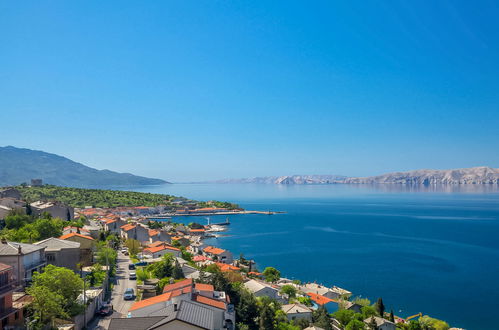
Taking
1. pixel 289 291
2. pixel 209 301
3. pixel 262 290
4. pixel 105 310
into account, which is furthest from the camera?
pixel 289 291

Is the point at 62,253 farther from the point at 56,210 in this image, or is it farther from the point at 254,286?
the point at 56,210

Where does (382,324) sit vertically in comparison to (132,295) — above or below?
below

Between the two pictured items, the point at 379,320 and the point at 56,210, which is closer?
the point at 379,320

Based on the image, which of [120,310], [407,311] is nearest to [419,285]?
[407,311]

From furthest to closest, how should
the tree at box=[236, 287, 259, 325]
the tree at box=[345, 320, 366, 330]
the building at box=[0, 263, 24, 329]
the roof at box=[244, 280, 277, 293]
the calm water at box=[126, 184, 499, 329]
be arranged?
the calm water at box=[126, 184, 499, 329] → the roof at box=[244, 280, 277, 293] → the tree at box=[345, 320, 366, 330] → the tree at box=[236, 287, 259, 325] → the building at box=[0, 263, 24, 329]

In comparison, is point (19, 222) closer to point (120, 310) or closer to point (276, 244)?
point (120, 310)

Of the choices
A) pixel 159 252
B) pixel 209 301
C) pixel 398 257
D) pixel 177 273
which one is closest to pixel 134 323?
pixel 209 301

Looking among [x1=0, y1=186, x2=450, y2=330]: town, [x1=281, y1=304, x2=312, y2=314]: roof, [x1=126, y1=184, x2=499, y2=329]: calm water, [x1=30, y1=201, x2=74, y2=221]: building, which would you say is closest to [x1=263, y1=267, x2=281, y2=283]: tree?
[x1=0, y1=186, x2=450, y2=330]: town

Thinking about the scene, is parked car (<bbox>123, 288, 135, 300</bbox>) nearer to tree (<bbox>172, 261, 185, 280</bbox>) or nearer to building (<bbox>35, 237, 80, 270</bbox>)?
tree (<bbox>172, 261, 185, 280</bbox>)
